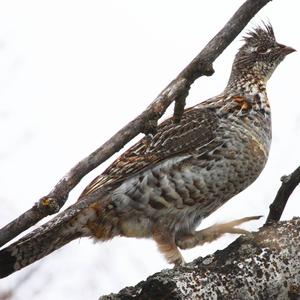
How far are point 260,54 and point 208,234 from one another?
2344 mm

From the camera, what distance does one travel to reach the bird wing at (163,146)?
507 cm

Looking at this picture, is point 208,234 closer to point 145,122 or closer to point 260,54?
point 260,54

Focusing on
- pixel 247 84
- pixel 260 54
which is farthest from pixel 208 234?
pixel 260 54

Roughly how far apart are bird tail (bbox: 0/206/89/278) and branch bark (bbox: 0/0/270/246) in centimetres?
137

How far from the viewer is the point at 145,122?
2357 millimetres

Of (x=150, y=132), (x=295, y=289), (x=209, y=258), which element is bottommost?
(x=295, y=289)

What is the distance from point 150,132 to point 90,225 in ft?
8.56

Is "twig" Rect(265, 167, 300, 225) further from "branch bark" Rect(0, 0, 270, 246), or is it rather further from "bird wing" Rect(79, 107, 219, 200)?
"bird wing" Rect(79, 107, 219, 200)

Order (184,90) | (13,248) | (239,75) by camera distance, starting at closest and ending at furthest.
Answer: (184,90) → (13,248) → (239,75)

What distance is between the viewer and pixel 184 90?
252 centimetres

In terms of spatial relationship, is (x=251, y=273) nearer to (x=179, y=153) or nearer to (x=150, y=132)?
(x=150, y=132)

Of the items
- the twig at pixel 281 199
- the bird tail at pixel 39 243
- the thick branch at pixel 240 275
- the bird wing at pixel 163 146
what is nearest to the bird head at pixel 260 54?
the bird wing at pixel 163 146

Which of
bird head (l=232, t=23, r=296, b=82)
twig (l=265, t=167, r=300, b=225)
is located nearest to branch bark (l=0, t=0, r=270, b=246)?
twig (l=265, t=167, r=300, b=225)

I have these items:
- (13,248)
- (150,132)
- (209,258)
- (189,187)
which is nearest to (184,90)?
(150,132)
